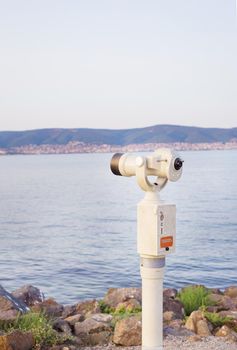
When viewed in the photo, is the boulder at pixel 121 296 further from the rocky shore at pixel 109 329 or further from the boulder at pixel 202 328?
the boulder at pixel 202 328

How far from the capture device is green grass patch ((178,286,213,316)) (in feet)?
33.6

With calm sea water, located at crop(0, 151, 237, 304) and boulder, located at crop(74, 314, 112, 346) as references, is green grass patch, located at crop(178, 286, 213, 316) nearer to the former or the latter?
boulder, located at crop(74, 314, 112, 346)

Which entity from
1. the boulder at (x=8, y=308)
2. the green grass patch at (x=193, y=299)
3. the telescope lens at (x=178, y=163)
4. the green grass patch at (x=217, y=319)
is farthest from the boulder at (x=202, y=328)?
the telescope lens at (x=178, y=163)

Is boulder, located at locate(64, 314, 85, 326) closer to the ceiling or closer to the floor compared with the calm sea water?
closer to the ceiling

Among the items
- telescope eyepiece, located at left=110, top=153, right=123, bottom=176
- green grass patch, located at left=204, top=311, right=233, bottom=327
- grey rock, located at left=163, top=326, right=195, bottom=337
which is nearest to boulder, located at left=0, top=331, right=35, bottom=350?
grey rock, located at left=163, top=326, right=195, bottom=337

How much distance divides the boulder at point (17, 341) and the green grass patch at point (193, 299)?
346cm

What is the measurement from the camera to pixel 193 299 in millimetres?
10492

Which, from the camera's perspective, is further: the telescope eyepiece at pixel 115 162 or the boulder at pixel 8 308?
the boulder at pixel 8 308

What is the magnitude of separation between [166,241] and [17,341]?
7.43 feet

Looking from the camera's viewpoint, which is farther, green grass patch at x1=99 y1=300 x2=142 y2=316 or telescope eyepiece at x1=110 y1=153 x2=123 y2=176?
green grass patch at x1=99 y1=300 x2=142 y2=316

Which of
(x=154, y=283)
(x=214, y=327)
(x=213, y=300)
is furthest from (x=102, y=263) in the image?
(x=154, y=283)

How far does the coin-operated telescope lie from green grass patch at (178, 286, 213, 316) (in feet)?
15.2

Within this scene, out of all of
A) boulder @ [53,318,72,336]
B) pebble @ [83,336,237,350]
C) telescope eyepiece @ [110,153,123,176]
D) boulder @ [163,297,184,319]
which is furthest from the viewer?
boulder @ [163,297,184,319]

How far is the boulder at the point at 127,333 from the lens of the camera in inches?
296
